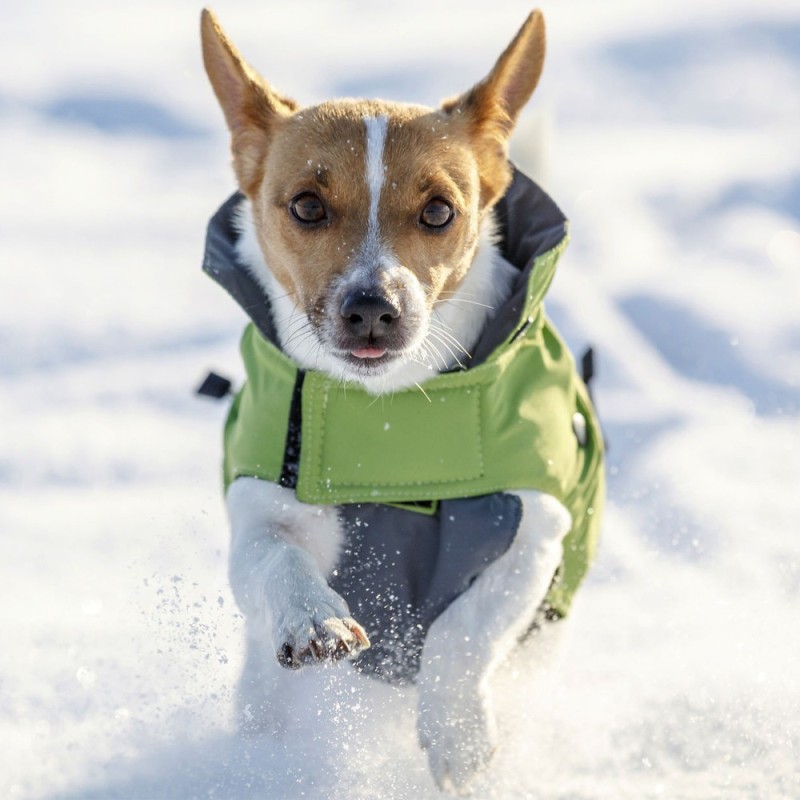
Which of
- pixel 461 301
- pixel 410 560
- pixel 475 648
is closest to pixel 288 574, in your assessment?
pixel 410 560

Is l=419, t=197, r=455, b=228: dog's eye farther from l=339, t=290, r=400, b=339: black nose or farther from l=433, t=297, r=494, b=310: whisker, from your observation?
l=339, t=290, r=400, b=339: black nose

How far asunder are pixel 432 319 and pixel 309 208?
47 centimetres

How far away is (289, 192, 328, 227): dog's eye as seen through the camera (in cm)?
334

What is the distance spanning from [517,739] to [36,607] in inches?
70.7

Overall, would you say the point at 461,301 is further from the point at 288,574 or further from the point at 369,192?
the point at 288,574

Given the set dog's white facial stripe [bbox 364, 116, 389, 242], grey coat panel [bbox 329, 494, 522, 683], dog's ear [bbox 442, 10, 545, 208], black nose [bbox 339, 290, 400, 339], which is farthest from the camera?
dog's ear [bbox 442, 10, 545, 208]

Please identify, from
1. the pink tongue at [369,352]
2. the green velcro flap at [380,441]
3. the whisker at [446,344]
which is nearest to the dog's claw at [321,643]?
the green velcro flap at [380,441]

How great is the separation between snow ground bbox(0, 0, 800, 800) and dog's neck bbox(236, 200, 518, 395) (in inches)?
28.9

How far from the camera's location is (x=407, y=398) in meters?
3.48

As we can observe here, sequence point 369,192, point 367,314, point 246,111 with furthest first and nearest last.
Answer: point 246,111 → point 369,192 → point 367,314

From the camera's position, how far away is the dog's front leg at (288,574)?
2885 mm

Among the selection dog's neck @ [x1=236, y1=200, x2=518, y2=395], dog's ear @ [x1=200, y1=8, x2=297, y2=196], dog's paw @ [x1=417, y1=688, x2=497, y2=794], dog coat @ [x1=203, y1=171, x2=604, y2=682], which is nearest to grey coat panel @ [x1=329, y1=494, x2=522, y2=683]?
dog coat @ [x1=203, y1=171, x2=604, y2=682]

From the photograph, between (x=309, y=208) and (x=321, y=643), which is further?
(x=309, y=208)

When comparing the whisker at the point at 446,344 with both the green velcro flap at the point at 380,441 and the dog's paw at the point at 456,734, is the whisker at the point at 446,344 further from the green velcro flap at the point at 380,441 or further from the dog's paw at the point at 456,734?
the dog's paw at the point at 456,734
